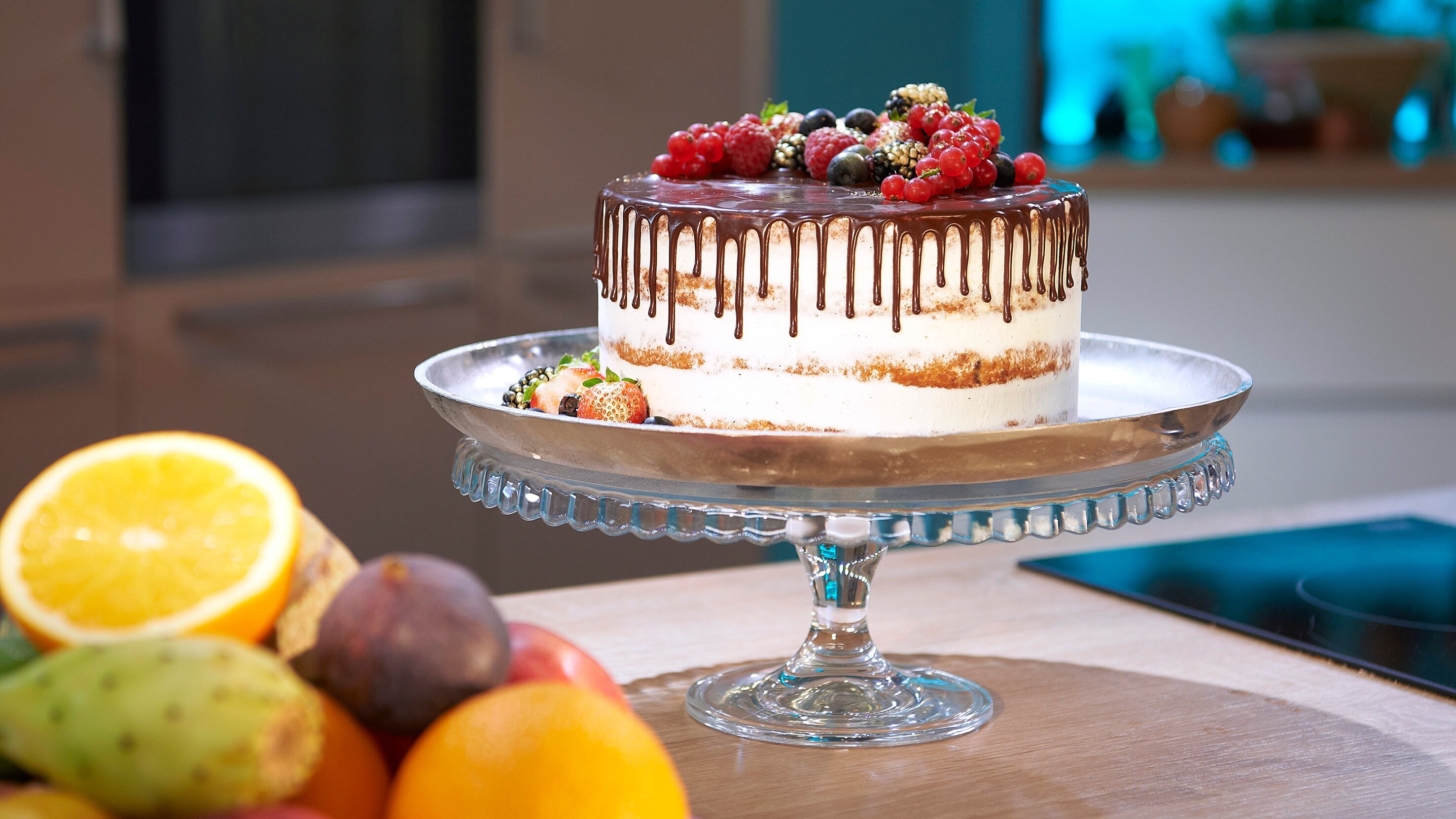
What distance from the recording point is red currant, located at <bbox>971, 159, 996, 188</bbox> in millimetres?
1174

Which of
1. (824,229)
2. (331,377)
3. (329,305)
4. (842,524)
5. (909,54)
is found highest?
(909,54)

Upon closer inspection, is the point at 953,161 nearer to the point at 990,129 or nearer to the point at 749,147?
the point at 990,129

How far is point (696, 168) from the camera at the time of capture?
4.14 feet

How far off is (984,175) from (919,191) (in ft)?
0.30

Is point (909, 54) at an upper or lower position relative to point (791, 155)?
upper

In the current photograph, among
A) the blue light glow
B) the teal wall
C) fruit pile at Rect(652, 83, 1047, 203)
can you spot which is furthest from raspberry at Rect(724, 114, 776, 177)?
the blue light glow

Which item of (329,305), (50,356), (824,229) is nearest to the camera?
(824,229)

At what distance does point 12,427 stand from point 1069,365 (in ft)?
6.18

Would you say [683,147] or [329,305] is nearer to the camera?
[683,147]

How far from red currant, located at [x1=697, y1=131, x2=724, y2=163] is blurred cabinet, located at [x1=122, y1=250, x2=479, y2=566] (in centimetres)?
164

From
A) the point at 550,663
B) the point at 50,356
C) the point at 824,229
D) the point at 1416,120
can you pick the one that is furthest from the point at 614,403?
the point at 1416,120

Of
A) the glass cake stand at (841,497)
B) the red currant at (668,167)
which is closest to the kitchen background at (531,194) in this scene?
the red currant at (668,167)

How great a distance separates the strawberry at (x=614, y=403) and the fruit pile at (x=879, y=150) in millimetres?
217

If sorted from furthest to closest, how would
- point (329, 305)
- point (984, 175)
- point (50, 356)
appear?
1. point (329, 305)
2. point (50, 356)
3. point (984, 175)
